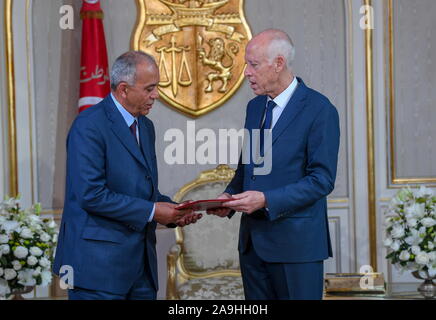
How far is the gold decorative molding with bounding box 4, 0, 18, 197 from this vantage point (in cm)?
494

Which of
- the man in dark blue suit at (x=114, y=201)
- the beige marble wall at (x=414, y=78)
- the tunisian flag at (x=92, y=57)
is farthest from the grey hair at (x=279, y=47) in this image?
the beige marble wall at (x=414, y=78)

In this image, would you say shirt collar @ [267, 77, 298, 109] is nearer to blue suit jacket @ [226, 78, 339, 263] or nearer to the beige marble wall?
blue suit jacket @ [226, 78, 339, 263]

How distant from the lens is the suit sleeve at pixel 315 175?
264cm

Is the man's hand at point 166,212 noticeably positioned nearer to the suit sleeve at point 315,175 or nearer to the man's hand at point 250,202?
the man's hand at point 250,202

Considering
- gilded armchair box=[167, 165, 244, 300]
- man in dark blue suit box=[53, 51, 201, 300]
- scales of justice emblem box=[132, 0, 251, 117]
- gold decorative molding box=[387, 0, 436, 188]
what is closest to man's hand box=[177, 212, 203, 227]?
man in dark blue suit box=[53, 51, 201, 300]

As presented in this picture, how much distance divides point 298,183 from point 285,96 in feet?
1.31

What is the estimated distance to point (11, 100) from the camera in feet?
16.3

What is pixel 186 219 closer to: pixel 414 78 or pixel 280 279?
pixel 280 279

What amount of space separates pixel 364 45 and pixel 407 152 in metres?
0.88

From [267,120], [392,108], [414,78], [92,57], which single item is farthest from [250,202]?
[414,78]

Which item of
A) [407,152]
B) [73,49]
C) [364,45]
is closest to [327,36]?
[364,45]

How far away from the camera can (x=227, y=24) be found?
16.8ft

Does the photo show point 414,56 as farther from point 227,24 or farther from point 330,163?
point 330,163
